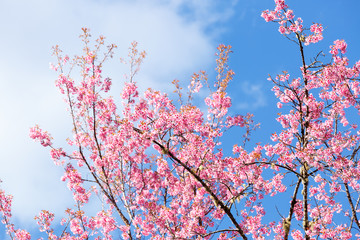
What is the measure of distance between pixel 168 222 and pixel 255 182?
2833 millimetres

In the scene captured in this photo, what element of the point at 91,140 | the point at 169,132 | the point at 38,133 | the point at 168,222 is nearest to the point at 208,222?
the point at 168,222

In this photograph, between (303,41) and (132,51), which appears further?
(132,51)

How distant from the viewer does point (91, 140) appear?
10.9 meters

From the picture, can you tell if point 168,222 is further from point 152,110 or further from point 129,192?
point 152,110

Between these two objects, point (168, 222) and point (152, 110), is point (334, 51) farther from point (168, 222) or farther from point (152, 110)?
point (168, 222)

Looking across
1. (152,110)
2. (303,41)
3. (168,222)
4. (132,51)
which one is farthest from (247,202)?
(132,51)

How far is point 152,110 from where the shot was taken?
10641 millimetres

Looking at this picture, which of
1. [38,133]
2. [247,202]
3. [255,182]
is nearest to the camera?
[255,182]

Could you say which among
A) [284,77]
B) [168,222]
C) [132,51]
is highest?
[132,51]

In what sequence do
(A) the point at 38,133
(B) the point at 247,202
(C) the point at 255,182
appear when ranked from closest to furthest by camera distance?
(C) the point at 255,182 < (A) the point at 38,133 < (B) the point at 247,202

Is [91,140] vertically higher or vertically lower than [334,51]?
lower

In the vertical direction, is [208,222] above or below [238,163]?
below

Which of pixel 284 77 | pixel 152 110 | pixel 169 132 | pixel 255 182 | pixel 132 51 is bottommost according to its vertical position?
pixel 255 182

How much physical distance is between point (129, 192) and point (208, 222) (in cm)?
283
